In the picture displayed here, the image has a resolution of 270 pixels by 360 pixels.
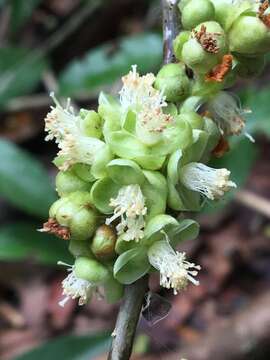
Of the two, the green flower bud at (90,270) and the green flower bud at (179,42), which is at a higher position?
the green flower bud at (179,42)

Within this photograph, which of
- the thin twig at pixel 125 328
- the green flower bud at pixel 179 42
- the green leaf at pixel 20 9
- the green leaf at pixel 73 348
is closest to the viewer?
the thin twig at pixel 125 328

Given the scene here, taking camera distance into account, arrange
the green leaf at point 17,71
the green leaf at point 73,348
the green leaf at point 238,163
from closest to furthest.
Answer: the green leaf at point 73,348 < the green leaf at point 238,163 < the green leaf at point 17,71

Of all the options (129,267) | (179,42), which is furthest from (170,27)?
(129,267)

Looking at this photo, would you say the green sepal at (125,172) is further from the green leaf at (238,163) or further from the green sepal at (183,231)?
the green leaf at (238,163)

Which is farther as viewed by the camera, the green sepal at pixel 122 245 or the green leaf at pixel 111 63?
the green leaf at pixel 111 63

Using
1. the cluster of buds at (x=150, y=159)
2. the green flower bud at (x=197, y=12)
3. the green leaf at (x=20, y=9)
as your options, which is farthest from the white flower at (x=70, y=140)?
the green leaf at (x=20, y=9)

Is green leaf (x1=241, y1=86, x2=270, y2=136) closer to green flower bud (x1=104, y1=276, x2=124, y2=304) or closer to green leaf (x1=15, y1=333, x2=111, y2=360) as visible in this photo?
green leaf (x1=15, y1=333, x2=111, y2=360)
